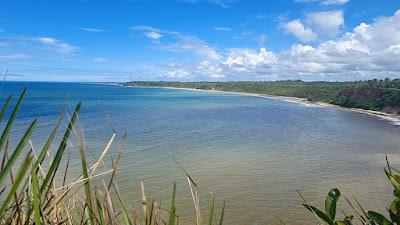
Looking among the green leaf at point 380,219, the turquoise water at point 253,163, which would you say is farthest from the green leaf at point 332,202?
the turquoise water at point 253,163

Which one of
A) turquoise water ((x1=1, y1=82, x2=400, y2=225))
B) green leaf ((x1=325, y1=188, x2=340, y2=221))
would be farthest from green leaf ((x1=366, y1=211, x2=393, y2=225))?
turquoise water ((x1=1, y1=82, x2=400, y2=225))

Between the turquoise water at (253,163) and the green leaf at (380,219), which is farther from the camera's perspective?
the turquoise water at (253,163)

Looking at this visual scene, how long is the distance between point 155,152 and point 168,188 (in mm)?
8116

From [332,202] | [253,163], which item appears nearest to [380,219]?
[332,202]

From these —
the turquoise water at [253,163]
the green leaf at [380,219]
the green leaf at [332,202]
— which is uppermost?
the green leaf at [332,202]

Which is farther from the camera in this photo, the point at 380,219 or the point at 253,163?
the point at 253,163

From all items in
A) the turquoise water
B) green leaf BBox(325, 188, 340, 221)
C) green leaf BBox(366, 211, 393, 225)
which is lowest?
the turquoise water

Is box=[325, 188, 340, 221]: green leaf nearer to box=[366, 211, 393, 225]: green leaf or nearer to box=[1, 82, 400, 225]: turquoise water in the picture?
box=[366, 211, 393, 225]: green leaf

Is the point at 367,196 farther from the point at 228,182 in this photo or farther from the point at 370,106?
the point at 370,106

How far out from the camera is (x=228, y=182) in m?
20.0

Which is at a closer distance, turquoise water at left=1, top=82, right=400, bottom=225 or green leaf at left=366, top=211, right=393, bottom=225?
green leaf at left=366, top=211, right=393, bottom=225

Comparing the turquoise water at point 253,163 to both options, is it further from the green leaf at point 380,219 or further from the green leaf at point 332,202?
the green leaf at point 332,202

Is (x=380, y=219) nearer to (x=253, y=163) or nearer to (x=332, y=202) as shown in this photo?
(x=332, y=202)

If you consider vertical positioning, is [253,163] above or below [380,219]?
below
